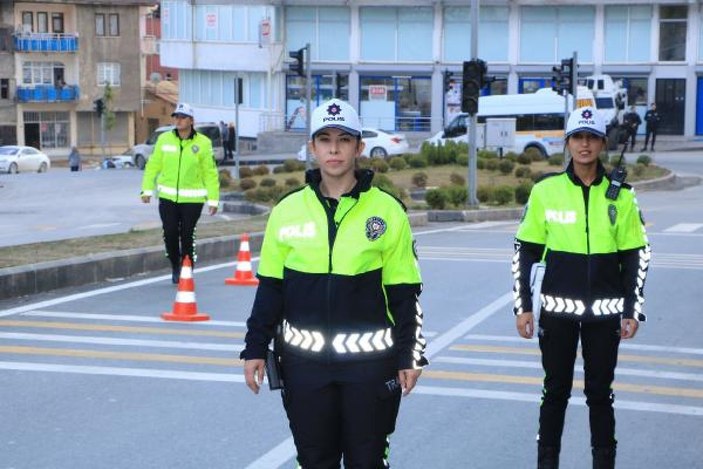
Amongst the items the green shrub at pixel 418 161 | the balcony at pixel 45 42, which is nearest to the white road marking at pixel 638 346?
the green shrub at pixel 418 161

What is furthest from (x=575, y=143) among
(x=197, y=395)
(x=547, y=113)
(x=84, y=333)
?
(x=547, y=113)

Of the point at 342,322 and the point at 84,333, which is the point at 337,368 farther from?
the point at 84,333

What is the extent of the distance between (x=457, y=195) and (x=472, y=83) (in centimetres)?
240

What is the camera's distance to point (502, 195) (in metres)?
29.0

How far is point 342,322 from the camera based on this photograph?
204 inches

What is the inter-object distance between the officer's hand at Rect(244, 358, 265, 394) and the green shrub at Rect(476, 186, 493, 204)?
24060mm

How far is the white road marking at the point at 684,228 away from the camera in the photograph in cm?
2298

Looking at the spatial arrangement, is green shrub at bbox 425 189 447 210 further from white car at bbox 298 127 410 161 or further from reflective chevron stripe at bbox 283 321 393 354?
white car at bbox 298 127 410 161

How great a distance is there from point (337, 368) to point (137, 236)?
45.0ft

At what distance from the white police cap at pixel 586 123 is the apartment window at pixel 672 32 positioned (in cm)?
5596

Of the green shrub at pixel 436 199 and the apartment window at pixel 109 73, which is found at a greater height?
the apartment window at pixel 109 73

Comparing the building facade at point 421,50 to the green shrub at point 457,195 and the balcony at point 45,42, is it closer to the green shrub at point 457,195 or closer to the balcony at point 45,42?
the balcony at point 45,42

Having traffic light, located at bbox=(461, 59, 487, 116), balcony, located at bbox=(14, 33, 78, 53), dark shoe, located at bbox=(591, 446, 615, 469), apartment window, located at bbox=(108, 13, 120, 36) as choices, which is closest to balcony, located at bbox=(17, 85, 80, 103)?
balcony, located at bbox=(14, 33, 78, 53)

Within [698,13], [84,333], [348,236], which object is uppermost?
[698,13]
